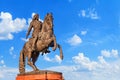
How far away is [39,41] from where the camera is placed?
21.3 metres

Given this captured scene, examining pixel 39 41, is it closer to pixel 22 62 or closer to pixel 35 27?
pixel 35 27

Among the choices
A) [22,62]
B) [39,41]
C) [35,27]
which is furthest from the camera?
[22,62]

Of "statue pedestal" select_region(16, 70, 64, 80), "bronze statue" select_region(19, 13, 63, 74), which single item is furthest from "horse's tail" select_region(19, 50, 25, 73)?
"statue pedestal" select_region(16, 70, 64, 80)

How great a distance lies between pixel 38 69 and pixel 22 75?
942mm

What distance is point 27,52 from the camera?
22.0m

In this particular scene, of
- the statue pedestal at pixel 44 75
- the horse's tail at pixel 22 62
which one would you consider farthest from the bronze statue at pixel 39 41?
the statue pedestal at pixel 44 75

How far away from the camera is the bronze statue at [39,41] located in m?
21.2

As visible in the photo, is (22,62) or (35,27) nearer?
(35,27)

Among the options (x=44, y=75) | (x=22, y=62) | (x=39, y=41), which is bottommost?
(x=44, y=75)

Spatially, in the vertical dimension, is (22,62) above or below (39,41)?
below

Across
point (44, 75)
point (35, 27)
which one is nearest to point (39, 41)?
point (35, 27)

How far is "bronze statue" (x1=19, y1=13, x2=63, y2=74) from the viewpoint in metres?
21.2

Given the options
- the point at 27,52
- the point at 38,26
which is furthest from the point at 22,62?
the point at 38,26

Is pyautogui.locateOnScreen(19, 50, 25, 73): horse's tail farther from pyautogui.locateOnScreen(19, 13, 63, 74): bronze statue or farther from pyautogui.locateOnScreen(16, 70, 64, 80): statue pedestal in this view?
pyautogui.locateOnScreen(16, 70, 64, 80): statue pedestal
